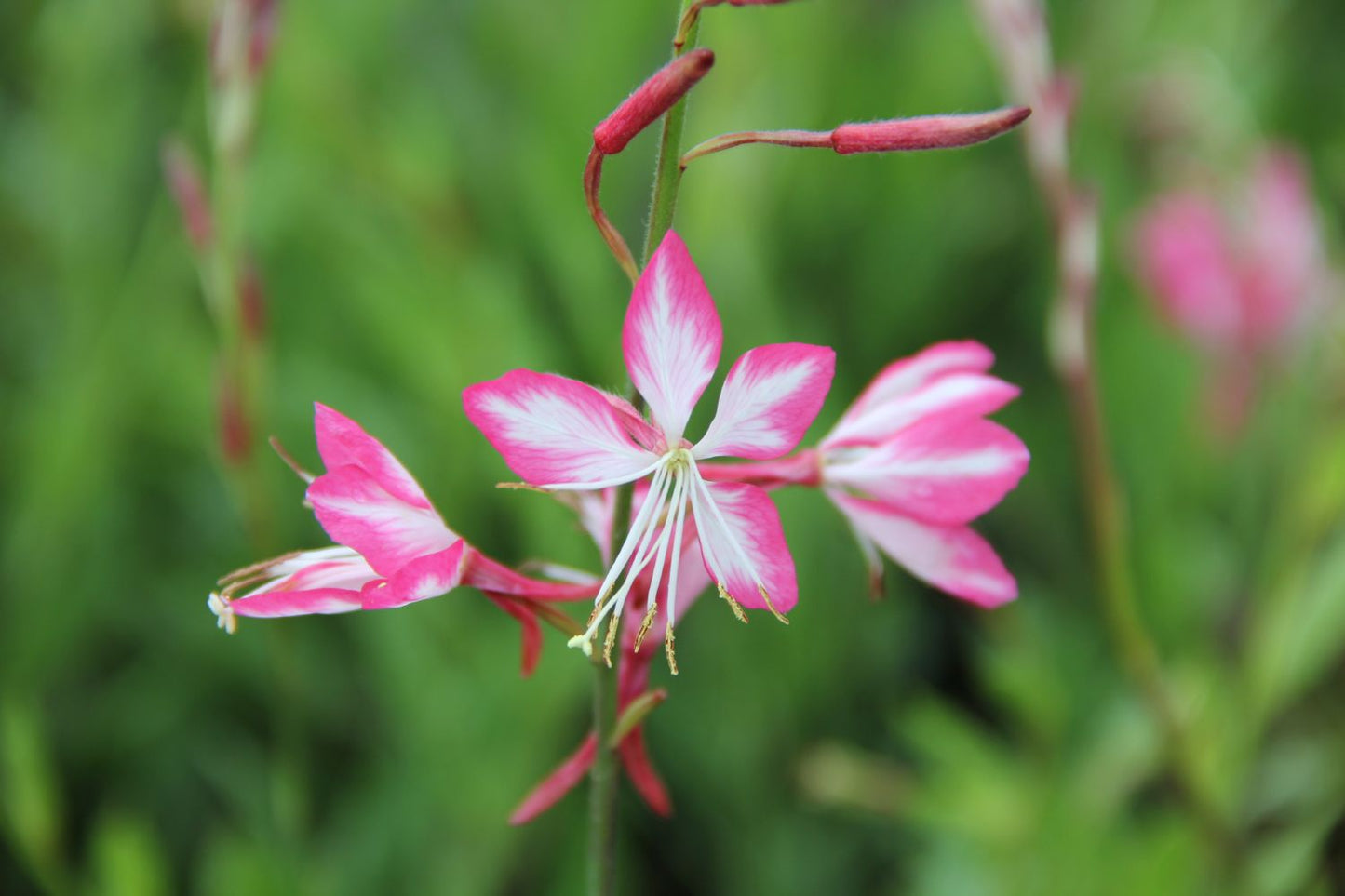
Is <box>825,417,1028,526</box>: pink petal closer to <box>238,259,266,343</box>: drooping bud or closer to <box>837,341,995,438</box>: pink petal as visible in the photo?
<box>837,341,995,438</box>: pink petal

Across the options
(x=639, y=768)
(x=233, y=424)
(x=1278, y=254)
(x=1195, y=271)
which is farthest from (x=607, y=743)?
(x=1278, y=254)

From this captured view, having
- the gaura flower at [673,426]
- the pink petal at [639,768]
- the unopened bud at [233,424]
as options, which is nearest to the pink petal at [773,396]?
the gaura flower at [673,426]

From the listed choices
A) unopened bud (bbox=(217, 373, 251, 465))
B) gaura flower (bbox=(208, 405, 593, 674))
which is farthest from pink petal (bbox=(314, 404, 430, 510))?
unopened bud (bbox=(217, 373, 251, 465))

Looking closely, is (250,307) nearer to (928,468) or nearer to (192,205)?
(192,205)

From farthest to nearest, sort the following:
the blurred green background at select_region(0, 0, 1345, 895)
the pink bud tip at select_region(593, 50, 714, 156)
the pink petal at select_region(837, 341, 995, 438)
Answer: the blurred green background at select_region(0, 0, 1345, 895) < the pink petal at select_region(837, 341, 995, 438) < the pink bud tip at select_region(593, 50, 714, 156)

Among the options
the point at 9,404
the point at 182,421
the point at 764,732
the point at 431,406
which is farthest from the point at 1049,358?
the point at 9,404

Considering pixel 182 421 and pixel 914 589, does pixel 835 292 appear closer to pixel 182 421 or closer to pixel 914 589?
pixel 914 589
